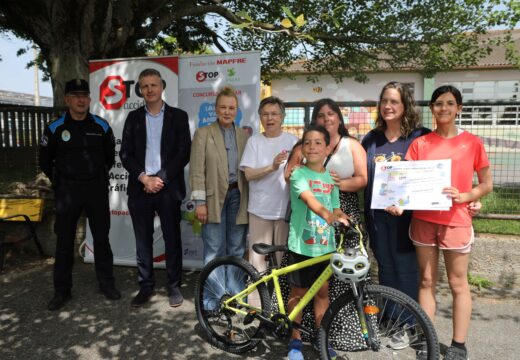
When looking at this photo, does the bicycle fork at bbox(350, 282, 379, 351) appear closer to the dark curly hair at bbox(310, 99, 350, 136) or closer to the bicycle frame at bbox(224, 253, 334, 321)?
the bicycle frame at bbox(224, 253, 334, 321)

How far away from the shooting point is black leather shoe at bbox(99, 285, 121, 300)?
429 cm

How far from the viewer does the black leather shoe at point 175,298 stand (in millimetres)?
4074

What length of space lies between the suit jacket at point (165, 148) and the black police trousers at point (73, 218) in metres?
0.42

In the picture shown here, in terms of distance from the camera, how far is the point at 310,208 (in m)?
2.74

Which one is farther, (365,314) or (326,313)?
(326,313)

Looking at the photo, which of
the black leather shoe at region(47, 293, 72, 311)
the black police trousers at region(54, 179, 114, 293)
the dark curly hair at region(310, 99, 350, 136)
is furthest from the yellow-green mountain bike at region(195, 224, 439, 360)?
Answer: the black leather shoe at region(47, 293, 72, 311)

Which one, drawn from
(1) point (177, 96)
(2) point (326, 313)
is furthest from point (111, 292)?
(2) point (326, 313)

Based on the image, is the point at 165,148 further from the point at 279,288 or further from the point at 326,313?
the point at 326,313

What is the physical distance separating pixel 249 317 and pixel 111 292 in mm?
1877

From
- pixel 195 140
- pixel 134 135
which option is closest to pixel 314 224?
pixel 195 140

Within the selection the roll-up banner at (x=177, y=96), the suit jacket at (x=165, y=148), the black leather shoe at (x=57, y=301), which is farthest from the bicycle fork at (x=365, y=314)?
the black leather shoe at (x=57, y=301)

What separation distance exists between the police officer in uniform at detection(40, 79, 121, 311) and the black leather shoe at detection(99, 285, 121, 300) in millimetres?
10

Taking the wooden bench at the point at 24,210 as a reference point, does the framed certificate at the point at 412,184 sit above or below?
above

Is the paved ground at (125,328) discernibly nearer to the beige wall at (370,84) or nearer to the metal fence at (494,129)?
the metal fence at (494,129)
